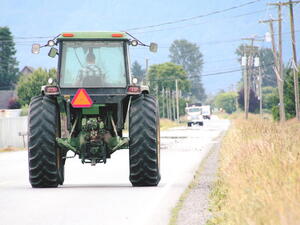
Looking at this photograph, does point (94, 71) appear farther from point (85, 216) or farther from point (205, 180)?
point (85, 216)

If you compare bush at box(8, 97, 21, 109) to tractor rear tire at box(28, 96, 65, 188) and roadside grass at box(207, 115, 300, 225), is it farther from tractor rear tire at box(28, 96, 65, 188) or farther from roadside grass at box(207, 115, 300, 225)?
roadside grass at box(207, 115, 300, 225)

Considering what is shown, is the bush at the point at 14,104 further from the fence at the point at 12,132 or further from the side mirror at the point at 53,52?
the side mirror at the point at 53,52

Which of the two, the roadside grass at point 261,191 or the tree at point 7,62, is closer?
the roadside grass at point 261,191

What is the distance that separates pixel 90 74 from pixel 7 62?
128 meters

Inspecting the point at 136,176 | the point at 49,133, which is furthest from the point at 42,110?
the point at 136,176

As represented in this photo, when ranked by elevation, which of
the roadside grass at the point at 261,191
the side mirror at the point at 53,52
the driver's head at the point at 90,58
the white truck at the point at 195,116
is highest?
the side mirror at the point at 53,52

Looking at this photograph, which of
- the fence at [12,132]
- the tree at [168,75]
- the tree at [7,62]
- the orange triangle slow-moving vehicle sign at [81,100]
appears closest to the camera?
the orange triangle slow-moving vehicle sign at [81,100]

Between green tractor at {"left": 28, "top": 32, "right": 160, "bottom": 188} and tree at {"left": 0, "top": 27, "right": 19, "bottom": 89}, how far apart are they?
124089 mm

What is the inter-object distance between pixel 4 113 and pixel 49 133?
60036 mm

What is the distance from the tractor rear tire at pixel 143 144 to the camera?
1659 centimetres

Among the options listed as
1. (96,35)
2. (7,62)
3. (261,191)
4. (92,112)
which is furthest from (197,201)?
(7,62)

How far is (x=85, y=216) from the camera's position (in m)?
12.1

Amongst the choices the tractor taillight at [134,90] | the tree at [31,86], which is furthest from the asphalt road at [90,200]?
the tree at [31,86]

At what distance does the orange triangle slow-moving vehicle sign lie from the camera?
661 inches
